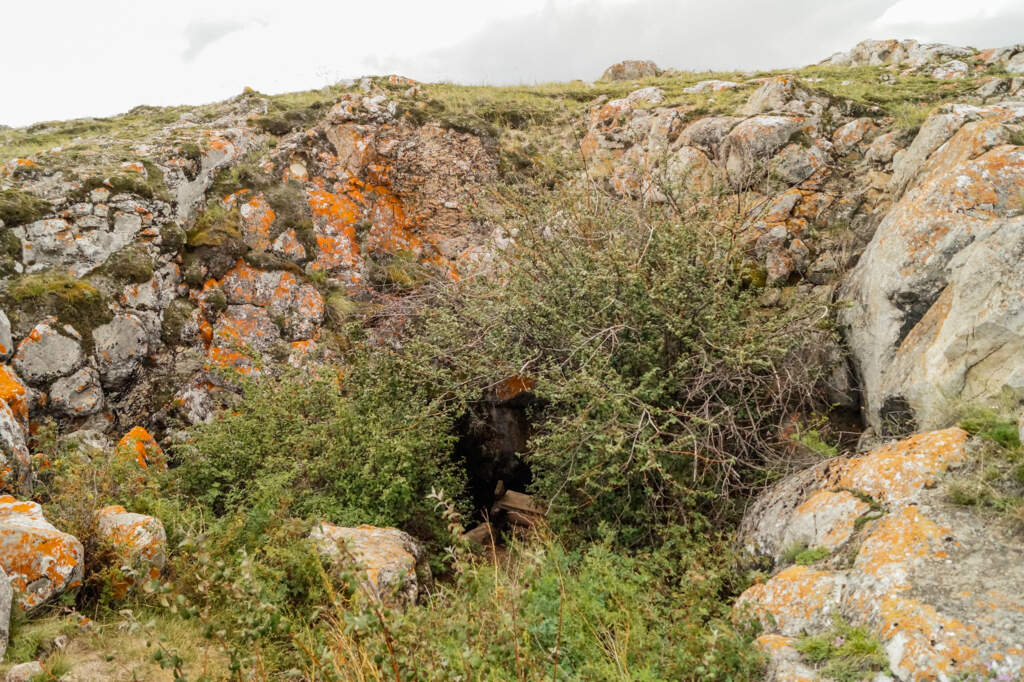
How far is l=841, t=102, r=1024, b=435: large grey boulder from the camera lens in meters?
4.61

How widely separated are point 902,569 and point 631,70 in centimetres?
2148

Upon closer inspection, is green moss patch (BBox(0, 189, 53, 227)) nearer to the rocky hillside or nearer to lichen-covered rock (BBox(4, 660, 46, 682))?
the rocky hillside

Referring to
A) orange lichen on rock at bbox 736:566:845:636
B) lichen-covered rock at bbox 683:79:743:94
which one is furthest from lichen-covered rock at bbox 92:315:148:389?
lichen-covered rock at bbox 683:79:743:94

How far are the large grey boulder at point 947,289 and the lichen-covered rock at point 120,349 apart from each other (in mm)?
9475

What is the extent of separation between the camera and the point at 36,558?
13.9 feet

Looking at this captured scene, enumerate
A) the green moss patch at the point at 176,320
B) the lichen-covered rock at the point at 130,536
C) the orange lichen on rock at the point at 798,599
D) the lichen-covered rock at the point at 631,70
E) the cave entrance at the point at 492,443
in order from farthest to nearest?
the lichen-covered rock at the point at 631,70
the cave entrance at the point at 492,443
the green moss patch at the point at 176,320
the lichen-covered rock at the point at 130,536
the orange lichen on rock at the point at 798,599

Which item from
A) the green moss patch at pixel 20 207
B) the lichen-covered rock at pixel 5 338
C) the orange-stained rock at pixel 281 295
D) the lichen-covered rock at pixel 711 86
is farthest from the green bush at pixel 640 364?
the lichen-covered rock at pixel 711 86

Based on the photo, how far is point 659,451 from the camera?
563 cm

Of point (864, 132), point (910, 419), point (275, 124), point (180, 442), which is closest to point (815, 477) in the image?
point (910, 419)

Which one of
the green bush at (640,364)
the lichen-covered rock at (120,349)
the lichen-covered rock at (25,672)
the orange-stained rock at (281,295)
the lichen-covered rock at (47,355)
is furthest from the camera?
the orange-stained rock at (281,295)

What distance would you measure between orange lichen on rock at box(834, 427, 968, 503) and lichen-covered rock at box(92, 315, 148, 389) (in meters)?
8.95

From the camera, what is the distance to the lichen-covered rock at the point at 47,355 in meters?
6.98

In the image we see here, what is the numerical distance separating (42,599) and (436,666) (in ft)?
11.6

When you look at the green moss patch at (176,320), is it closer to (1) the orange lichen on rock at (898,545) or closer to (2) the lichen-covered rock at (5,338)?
(2) the lichen-covered rock at (5,338)
